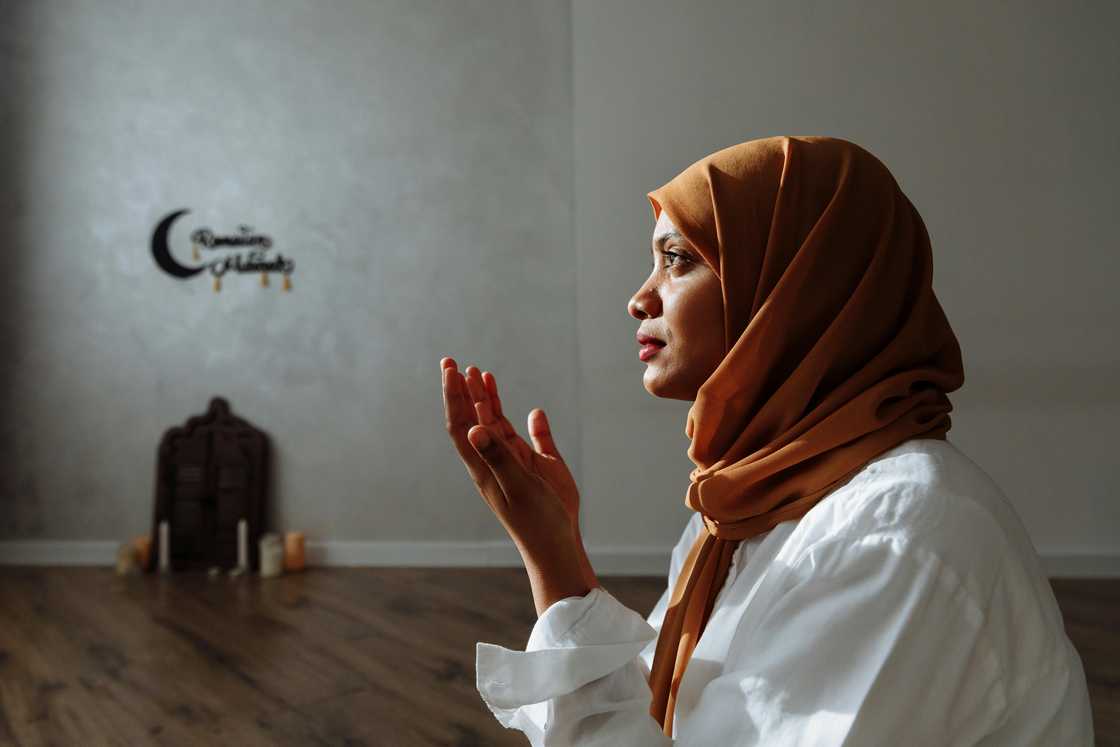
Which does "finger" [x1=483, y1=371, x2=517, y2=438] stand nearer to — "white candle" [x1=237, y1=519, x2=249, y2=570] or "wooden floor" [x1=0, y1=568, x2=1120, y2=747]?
"wooden floor" [x1=0, y1=568, x2=1120, y2=747]

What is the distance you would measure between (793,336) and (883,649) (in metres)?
0.42

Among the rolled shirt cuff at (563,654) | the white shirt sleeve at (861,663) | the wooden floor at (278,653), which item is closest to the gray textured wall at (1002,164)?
the wooden floor at (278,653)

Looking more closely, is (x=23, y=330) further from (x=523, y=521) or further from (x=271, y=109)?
(x=523, y=521)

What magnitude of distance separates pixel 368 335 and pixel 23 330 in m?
1.81

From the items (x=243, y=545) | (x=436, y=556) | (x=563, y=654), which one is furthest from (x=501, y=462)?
(x=243, y=545)

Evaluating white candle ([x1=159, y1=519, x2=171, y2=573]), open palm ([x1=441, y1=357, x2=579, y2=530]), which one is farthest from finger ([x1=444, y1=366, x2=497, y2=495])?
white candle ([x1=159, y1=519, x2=171, y2=573])

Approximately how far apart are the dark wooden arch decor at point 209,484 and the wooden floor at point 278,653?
0.80 ft

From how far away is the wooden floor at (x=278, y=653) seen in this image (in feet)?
7.66

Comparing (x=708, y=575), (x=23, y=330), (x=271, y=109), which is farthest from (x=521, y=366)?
(x=708, y=575)

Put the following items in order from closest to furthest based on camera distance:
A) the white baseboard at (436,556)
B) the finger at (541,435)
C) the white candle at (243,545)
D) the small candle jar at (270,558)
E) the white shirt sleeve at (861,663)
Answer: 1. the white shirt sleeve at (861,663)
2. the finger at (541,435)
3. the white baseboard at (436,556)
4. the small candle jar at (270,558)
5. the white candle at (243,545)

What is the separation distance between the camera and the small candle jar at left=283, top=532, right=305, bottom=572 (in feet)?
13.9

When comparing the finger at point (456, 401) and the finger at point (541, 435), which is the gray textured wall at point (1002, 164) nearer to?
the finger at point (541, 435)

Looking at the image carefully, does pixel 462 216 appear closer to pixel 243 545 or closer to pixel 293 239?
pixel 293 239

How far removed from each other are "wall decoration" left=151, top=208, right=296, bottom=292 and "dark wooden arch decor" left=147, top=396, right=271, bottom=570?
654 mm
